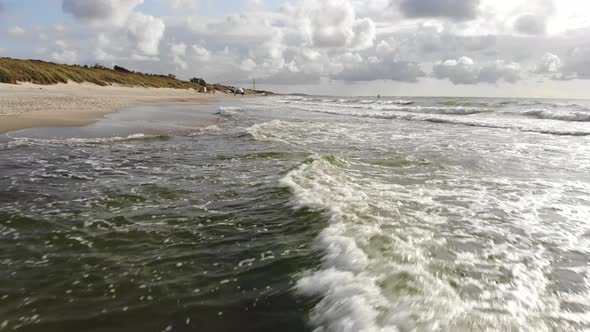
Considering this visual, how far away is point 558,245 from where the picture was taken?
3.97 m

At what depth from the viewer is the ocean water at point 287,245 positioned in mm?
2598

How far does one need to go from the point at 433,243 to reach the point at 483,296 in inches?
40.9

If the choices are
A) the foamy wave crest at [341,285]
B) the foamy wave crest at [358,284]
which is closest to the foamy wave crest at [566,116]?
the foamy wave crest at [358,284]

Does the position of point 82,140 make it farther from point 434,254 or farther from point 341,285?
point 434,254

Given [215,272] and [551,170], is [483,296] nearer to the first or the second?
[215,272]

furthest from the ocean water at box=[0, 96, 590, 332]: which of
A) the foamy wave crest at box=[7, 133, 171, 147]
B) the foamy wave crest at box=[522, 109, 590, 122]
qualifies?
the foamy wave crest at box=[522, 109, 590, 122]

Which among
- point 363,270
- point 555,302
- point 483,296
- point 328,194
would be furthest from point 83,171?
point 555,302

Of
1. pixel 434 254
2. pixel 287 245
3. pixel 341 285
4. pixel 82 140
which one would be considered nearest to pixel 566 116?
pixel 434 254

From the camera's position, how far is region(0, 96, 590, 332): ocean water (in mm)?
2598

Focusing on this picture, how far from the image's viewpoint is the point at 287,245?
12.4 feet

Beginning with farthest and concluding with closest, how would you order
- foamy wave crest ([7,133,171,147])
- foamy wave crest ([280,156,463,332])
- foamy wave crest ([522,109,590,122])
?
foamy wave crest ([522,109,590,122]) < foamy wave crest ([7,133,171,147]) < foamy wave crest ([280,156,463,332])

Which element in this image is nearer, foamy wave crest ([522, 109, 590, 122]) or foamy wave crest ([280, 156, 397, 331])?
foamy wave crest ([280, 156, 397, 331])

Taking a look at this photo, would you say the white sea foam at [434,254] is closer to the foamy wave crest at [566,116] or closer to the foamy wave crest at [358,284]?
the foamy wave crest at [358,284]

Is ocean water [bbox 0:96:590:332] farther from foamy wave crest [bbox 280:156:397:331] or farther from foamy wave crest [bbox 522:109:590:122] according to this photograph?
foamy wave crest [bbox 522:109:590:122]
